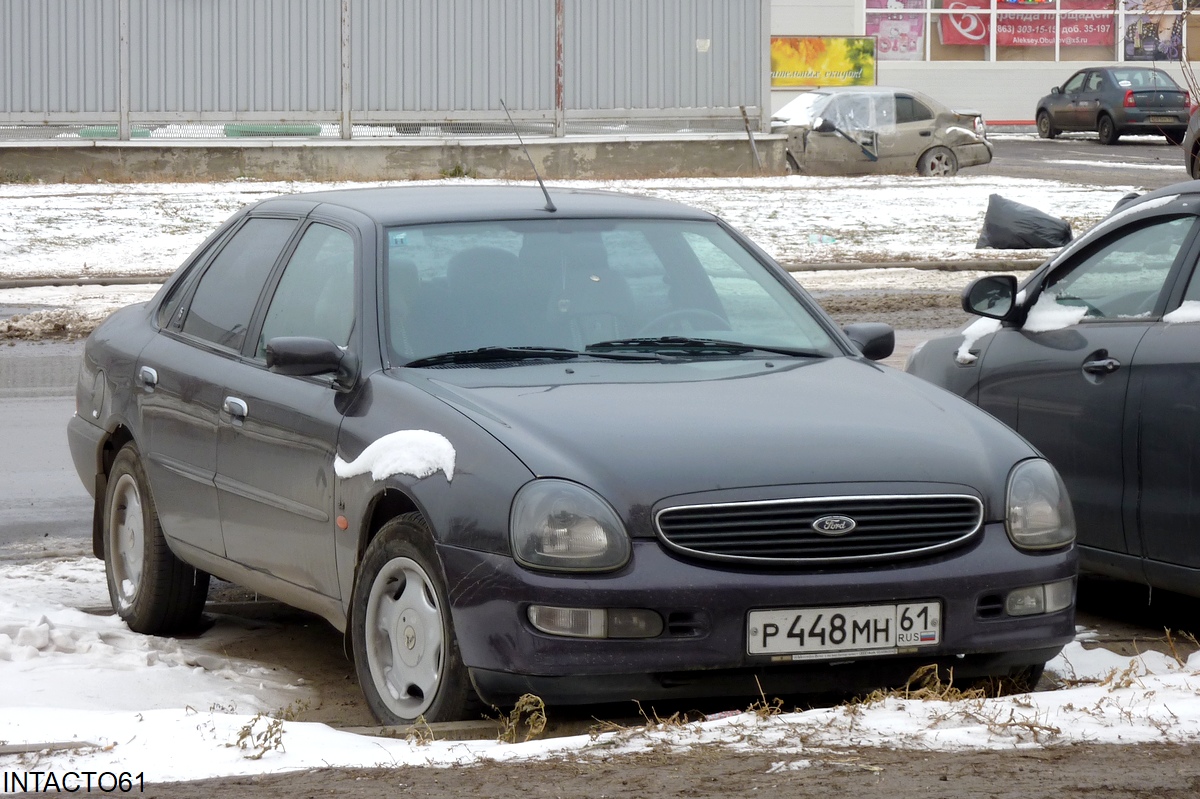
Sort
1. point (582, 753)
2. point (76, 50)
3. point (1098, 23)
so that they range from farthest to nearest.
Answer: point (1098, 23) → point (76, 50) → point (582, 753)

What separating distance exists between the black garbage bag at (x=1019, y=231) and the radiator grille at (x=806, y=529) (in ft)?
45.9

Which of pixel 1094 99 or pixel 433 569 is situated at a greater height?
pixel 1094 99

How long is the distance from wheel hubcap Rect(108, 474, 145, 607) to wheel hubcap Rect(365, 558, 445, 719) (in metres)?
1.79

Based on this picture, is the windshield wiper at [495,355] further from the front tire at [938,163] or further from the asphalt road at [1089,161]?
the front tire at [938,163]

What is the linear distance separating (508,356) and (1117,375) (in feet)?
6.67

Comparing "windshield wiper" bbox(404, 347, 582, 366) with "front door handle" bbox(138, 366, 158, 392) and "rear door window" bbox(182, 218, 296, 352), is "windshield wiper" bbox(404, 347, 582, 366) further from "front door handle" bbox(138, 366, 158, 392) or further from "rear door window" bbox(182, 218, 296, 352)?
"front door handle" bbox(138, 366, 158, 392)

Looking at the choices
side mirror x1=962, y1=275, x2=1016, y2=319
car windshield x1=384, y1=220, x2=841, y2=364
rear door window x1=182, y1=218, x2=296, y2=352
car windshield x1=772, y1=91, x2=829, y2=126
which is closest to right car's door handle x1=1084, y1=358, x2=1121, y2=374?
side mirror x1=962, y1=275, x2=1016, y2=319

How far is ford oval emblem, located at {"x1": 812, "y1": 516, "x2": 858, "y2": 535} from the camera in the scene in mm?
4242

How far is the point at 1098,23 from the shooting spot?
51625mm

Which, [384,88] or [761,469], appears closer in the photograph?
[761,469]

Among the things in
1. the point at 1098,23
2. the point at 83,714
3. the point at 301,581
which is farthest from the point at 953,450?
the point at 1098,23

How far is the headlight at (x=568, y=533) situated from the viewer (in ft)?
13.6

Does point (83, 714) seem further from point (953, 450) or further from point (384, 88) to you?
point (384, 88)

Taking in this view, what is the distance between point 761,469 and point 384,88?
22.7m
